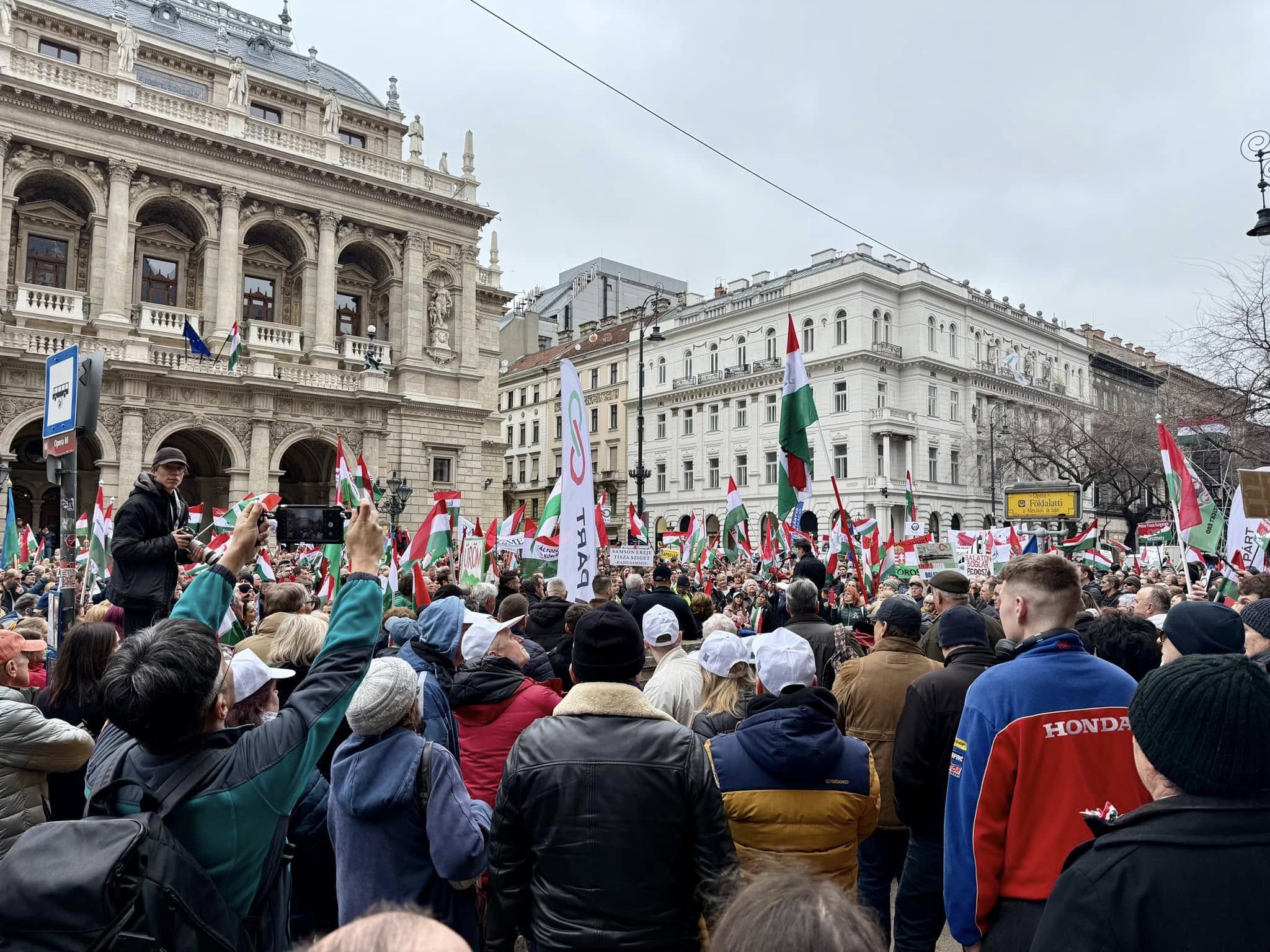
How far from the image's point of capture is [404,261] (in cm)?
3725

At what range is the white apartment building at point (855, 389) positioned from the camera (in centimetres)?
4722

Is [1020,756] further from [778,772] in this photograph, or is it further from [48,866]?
[48,866]

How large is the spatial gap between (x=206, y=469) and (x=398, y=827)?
35758 mm

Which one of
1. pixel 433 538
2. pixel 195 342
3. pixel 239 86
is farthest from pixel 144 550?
pixel 239 86

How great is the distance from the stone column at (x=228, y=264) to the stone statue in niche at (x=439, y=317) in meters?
7.89

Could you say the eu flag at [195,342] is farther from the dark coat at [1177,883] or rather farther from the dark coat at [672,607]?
the dark coat at [1177,883]

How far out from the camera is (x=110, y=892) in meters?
1.75

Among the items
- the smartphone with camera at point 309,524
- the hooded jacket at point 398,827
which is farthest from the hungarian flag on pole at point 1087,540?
the hooded jacket at point 398,827

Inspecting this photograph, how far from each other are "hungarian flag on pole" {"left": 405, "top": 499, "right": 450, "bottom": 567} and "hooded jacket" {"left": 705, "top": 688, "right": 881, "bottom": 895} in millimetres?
10170

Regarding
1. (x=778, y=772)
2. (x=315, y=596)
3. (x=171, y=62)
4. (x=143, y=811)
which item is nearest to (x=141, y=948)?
(x=143, y=811)

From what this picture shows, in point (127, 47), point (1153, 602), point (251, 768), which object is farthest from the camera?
point (127, 47)

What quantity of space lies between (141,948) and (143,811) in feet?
1.33

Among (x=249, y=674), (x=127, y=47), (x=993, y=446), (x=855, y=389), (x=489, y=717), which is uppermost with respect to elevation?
(x=127, y=47)

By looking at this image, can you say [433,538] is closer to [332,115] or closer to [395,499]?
[395,499]
